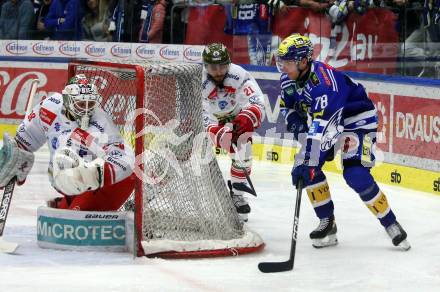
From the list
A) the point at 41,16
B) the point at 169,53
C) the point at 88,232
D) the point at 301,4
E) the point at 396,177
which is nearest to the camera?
the point at 88,232

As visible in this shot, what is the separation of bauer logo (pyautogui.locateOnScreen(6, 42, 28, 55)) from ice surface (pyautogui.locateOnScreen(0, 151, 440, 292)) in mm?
4319

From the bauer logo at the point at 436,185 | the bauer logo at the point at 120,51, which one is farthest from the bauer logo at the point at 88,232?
the bauer logo at the point at 120,51

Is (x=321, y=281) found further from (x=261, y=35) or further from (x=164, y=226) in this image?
(x=261, y=35)

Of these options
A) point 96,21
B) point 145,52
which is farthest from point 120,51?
point 96,21

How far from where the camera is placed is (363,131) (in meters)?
5.91

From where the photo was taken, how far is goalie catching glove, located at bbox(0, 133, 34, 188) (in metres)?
5.69

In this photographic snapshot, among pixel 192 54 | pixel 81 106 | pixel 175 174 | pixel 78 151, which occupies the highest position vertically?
pixel 192 54

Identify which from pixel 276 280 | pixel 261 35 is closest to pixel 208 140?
pixel 276 280

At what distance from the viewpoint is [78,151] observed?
5762 millimetres

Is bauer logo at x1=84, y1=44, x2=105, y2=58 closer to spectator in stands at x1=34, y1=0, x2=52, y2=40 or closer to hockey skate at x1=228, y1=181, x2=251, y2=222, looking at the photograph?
spectator in stands at x1=34, y1=0, x2=52, y2=40

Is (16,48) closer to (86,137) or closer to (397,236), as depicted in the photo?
(86,137)

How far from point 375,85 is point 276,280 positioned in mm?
3874

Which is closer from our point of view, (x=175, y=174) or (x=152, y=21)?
(x=175, y=174)

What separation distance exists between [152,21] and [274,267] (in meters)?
5.81
